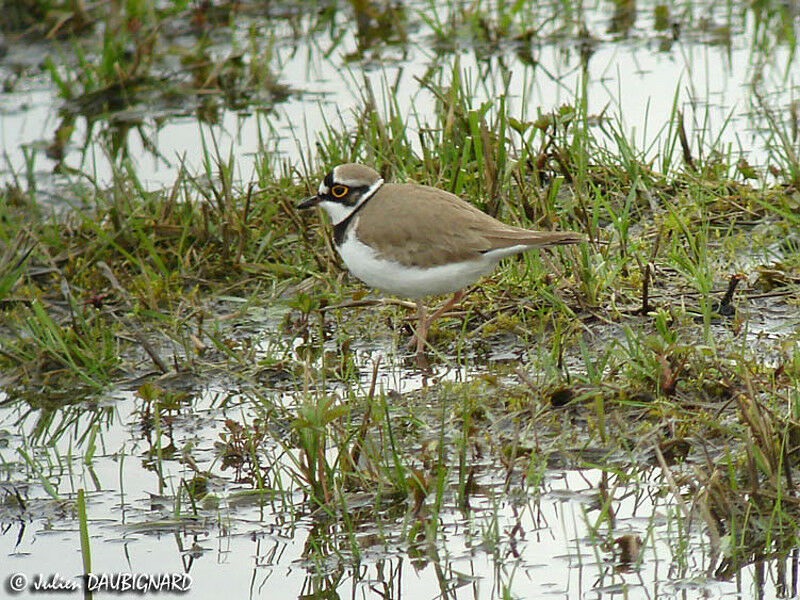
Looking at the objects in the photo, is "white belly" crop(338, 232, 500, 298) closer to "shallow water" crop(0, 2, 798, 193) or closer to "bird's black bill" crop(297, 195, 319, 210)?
"bird's black bill" crop(297, 195, 319, 210)

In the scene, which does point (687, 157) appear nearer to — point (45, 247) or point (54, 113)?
point (45, 247)

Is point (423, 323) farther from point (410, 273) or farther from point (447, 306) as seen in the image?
point (410, 273)

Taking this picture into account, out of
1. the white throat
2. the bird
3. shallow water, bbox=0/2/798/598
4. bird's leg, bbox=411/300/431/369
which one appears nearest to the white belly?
the bird

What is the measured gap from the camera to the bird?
5.78 m

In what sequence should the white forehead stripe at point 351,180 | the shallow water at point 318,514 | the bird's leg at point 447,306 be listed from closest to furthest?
the shallow water at point 318,514 < the bird's leg at point 447,306 < the white forehead stripe at point 351,180

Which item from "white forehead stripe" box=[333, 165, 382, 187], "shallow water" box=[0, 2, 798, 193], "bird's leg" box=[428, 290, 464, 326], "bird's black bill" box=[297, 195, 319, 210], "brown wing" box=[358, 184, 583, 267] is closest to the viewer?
"brown wing" box=[358, 184, 583, 267]

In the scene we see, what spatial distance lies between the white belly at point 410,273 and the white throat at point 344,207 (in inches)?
11.0

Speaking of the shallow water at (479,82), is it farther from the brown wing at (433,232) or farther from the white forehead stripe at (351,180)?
the brown wing at (433,232)

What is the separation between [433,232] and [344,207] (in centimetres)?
66

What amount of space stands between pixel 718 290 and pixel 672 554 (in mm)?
2294

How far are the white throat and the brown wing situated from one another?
0.16 meters

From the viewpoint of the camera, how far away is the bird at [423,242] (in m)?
5.78

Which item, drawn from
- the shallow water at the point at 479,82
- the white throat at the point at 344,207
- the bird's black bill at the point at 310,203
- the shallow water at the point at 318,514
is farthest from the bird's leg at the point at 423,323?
the shallow water at the point at 479,82

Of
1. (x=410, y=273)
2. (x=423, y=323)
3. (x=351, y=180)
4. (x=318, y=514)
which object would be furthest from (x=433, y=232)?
(x=318, y=514)
